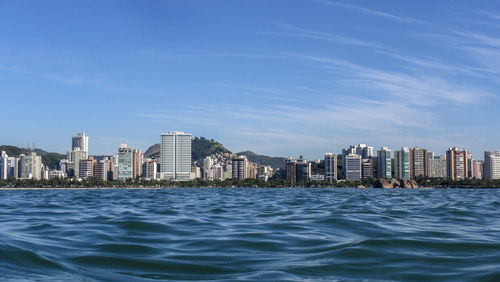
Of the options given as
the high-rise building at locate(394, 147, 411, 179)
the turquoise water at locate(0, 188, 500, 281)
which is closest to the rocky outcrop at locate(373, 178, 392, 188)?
the high-rise building at locate(394, 147, 411, 179)

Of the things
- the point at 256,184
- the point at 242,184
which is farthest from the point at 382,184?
the point at 242,184

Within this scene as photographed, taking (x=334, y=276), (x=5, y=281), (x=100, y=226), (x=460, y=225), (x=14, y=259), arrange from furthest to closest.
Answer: (x=460, y=225), (x=100, y=226), (x=14, y=259), (x=334, y=276), (x=5, y=281)

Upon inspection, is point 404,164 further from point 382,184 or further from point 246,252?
point 246,252

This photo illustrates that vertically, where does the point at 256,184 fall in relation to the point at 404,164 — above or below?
below

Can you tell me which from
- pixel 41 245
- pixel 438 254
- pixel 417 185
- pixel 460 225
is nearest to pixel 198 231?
pixel 41 245

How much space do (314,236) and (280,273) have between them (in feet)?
11.7

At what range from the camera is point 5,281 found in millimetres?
5641

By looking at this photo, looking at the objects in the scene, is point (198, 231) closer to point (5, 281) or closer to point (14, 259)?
point (14, 259)

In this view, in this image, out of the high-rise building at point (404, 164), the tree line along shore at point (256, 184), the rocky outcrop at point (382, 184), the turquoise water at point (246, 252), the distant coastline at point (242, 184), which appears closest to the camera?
the turquoise water at point (246, 252)

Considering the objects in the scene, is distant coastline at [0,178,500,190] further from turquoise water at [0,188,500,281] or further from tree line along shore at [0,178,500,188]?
turquoise water at [0,188,500,281]

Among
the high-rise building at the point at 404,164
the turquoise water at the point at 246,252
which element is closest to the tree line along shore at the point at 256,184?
the high-rise building at the point at 404,164

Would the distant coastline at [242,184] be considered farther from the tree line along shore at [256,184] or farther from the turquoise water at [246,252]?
the turquoise water at [246,252]

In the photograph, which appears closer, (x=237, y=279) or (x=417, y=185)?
(x=237, y=279)

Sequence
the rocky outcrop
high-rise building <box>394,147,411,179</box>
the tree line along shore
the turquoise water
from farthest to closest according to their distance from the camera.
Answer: high-rise building <box>394,147,411,179</box>
the rocky outcrop
the tree line along shore
the turquoise water
